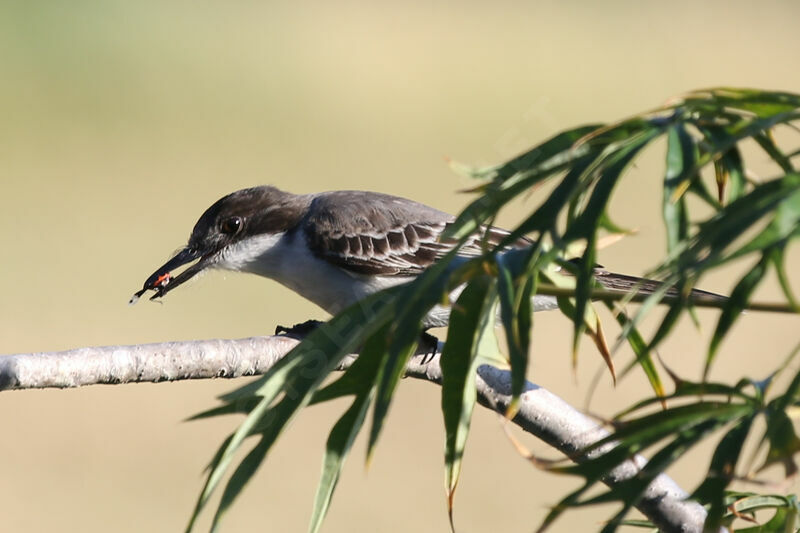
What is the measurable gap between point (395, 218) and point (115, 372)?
10.1 ft

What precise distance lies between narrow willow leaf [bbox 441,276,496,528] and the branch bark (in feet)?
2.05

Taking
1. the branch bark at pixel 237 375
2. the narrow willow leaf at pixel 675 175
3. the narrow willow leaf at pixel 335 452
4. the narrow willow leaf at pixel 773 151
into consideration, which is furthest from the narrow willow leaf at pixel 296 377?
the branch bark at pixel 237 375

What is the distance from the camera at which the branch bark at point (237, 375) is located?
109 inches

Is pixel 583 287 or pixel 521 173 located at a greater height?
pixel 521 173

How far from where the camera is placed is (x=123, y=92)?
2492 centimetres

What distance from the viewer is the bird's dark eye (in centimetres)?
566

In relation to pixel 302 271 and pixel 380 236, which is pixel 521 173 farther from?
pixel 380 236

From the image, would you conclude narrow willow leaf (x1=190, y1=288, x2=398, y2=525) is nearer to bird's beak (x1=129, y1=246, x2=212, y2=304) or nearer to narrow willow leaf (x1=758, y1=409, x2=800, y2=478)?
narrow willow leaf (x1=758, y1=409, x2=800, y2=478)

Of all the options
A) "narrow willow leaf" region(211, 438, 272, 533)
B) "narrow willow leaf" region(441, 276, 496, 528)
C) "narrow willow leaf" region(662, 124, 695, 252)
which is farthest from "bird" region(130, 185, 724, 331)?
"narrow willow leaf" region(211, 438, 272, 533)

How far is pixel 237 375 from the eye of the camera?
3352 mm

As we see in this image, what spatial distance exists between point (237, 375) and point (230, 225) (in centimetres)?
242

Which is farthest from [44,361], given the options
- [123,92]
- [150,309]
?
[123,92]

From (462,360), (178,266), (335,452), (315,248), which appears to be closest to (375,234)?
(315,248)

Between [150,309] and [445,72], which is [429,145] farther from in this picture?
[150,309]
